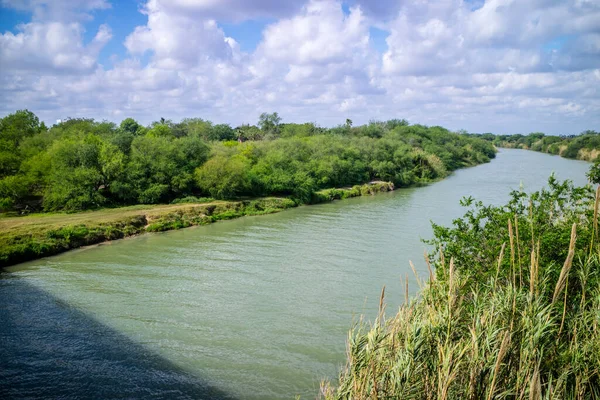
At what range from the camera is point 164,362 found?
56.8 feet

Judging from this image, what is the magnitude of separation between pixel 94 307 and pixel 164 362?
8.39 meters

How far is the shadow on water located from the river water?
64mm

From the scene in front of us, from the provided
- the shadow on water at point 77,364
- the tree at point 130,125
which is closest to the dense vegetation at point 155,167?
the tree at point 130,125

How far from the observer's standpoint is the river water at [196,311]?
1608 cm

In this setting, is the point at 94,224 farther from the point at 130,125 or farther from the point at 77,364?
the point at 130,125

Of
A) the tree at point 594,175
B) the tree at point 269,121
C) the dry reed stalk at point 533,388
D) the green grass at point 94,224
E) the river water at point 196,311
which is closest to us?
the dry reed stalk at point 533,388

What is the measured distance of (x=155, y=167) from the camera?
55.5 metres

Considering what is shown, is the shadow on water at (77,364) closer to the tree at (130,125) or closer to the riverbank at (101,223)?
the riverbank at (101,223)

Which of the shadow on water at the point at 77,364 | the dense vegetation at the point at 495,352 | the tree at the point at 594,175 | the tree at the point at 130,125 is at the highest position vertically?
the tree at the point at 130,125

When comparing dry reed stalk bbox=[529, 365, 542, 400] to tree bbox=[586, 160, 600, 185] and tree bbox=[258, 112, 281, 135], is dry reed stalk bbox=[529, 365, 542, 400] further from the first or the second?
tree bbox=[258, 112, 281, 135]

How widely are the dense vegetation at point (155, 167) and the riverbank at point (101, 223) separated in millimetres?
3574

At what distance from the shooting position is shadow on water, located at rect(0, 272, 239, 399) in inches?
603

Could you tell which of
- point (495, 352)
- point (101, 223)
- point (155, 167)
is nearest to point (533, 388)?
point (495, 352)

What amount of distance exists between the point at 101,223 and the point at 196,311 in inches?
905
